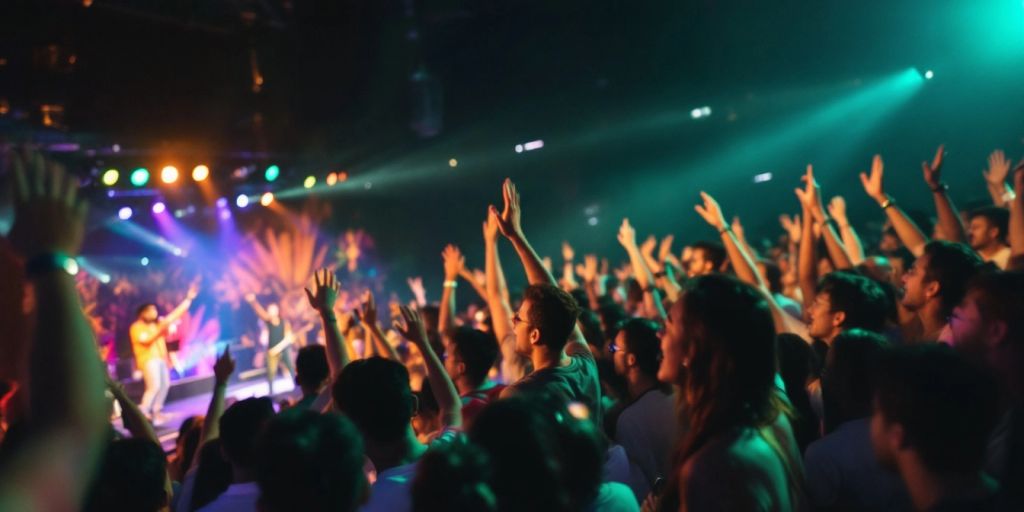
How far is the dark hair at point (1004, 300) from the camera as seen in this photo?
6.48ft

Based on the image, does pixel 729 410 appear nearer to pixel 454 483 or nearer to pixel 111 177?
pixel 454 483

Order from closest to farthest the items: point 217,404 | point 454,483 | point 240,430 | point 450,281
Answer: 1. point 454,483
2. point 240,430
3. point 217,404
4. point 450,281

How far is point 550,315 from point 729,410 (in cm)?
123

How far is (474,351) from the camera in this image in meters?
3.37

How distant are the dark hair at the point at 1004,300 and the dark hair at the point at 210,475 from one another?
2.80 metres

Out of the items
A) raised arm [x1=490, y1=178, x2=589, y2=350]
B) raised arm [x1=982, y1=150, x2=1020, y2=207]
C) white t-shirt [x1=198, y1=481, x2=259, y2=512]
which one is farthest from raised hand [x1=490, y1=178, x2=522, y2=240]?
raised arm [x1=982, y1=150, x2=1020, y2=207]

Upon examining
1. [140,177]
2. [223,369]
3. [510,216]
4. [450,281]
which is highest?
[140,177]

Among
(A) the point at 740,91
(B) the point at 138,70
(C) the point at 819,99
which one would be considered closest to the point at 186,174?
Result: (B) the point at 138,70

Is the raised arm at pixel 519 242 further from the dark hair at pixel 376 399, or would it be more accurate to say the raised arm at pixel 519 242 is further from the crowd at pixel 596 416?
the dark hair at pixel 376 399

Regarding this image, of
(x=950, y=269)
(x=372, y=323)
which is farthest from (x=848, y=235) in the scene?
(x=372, y=323)

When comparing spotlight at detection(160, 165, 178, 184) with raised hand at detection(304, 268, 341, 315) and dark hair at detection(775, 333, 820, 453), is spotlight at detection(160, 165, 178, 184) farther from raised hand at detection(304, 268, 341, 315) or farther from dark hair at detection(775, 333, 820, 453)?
dark hair at detection(775, 333, 820, 453)

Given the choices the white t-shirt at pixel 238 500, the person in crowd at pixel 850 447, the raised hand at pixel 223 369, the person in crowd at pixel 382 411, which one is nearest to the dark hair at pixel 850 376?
the person in crowd at pixel 850 447

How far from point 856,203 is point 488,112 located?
27.1ft

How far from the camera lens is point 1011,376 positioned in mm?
1939
